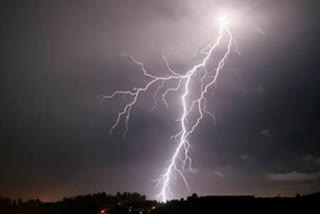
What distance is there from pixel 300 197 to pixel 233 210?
3.97 metres

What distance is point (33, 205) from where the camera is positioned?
2805 inches

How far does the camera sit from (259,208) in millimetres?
20906

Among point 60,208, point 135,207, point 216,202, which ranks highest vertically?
point 60,208

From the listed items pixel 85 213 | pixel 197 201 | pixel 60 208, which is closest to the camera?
pixel 197 201

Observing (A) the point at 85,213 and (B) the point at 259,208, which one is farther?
(A) the point at 85,213

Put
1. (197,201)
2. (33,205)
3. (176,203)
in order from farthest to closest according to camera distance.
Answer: (33,205) < (176,203) < (197,201)

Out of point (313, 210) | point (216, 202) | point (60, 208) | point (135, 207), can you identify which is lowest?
point (313, 210)

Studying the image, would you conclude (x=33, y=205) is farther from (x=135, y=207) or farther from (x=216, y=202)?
(x=216, y=202)

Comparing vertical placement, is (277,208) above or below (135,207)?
below

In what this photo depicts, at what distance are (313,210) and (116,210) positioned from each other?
23994 millimetres

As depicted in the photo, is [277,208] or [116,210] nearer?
[277,208]

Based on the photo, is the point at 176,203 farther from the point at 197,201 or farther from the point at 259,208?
the point at 259,208

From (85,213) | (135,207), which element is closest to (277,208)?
(135,207)

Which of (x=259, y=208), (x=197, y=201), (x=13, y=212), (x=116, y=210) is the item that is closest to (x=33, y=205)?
(x=13, y=212)
